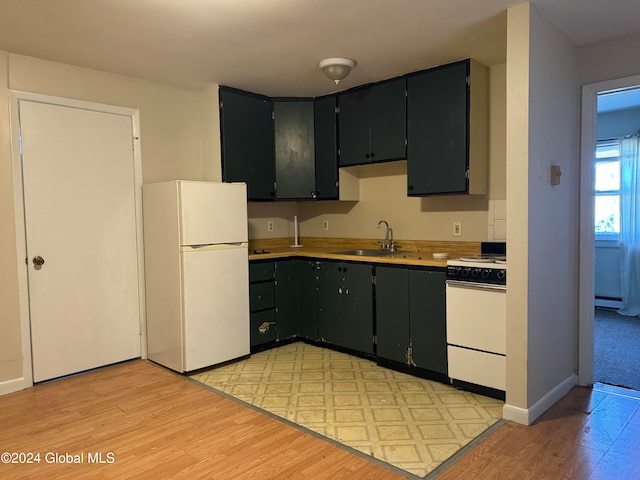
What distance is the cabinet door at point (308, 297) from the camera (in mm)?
3979

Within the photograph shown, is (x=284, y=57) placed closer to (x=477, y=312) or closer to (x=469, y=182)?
(x=469, y=182)

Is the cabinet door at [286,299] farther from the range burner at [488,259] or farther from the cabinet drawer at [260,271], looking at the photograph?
the range burner at [488,259]

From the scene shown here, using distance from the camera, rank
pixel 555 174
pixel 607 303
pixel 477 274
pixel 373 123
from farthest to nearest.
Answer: pixel 607 303 → pixel 373 123 → pixel 477 274 → pixel 555 174

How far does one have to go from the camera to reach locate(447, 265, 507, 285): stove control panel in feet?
8.86

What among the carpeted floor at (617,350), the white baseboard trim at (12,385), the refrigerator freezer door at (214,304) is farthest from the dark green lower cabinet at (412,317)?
the white baseboard trim at (12,385)

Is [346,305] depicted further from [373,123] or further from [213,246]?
[373,123]

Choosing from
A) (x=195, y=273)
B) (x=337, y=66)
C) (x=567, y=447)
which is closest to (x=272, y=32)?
(x=337, y=66)

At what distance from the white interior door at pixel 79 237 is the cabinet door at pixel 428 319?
90.6 inches

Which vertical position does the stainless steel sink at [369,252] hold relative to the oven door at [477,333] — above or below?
above

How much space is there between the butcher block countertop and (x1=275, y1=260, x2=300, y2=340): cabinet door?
0.12m

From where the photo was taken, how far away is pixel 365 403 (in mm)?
2834

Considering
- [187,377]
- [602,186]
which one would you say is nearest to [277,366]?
[187,377]

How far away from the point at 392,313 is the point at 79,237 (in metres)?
2.47

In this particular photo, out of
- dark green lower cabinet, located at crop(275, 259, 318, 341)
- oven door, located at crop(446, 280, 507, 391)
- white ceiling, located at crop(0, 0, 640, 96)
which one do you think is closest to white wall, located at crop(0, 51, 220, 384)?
white ceiling, located at crop(0, 0, 640, 96)
